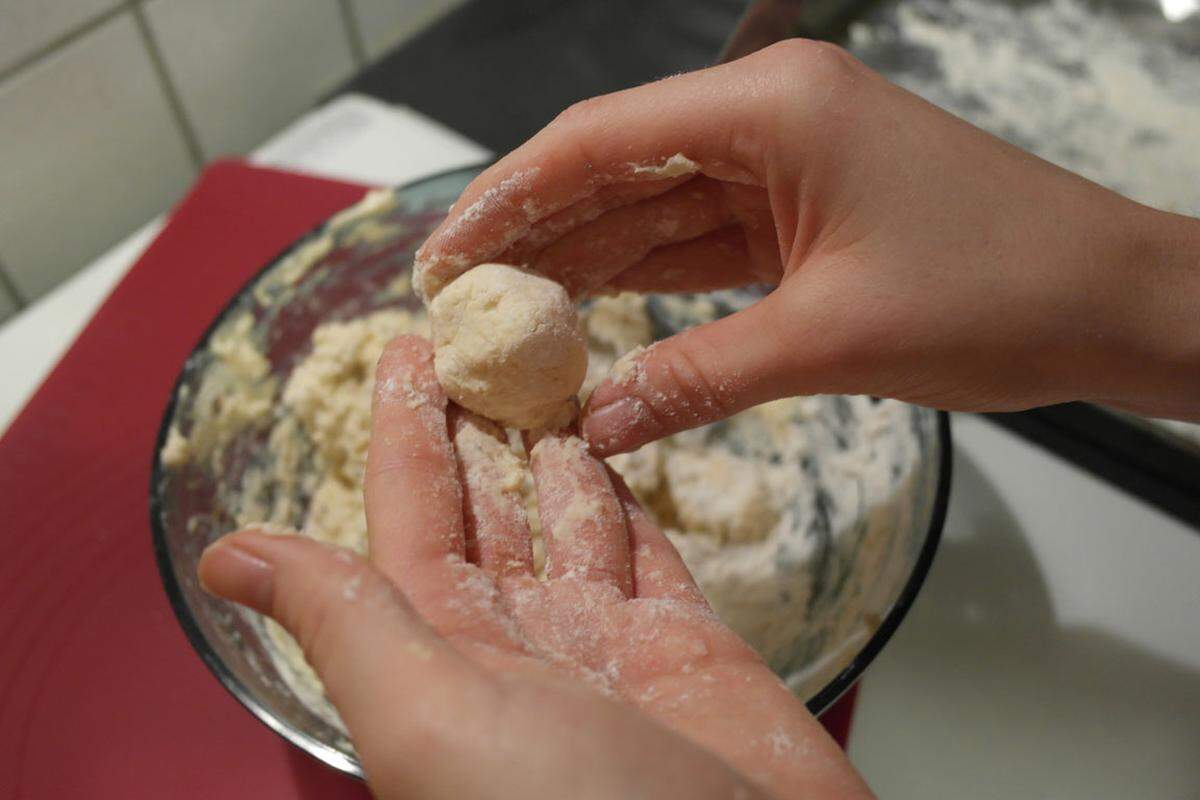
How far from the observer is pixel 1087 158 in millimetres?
1640

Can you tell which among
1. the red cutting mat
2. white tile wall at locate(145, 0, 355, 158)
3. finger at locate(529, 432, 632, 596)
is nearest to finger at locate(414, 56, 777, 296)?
finger at locate(529, 432, 632, 596)

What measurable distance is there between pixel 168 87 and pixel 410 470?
119 centimetres

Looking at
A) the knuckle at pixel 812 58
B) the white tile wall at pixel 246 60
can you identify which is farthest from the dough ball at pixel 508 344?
the white tile wall at pixel 246 60

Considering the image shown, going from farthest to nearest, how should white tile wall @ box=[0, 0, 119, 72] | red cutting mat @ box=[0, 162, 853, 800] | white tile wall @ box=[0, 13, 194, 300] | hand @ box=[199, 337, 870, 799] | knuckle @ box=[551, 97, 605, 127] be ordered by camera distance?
white tile wall @ box=[0, 13, 194, 300], white tile wall @ box=[0, 0, 119, 72], red cutting mat @ box=[0, 162, 853, 800], knuckle @ box=[551, 97, 605, 127], hand @ box=[199, 337, 870, 799]

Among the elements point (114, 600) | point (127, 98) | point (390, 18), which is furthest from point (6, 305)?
point (390, 18)

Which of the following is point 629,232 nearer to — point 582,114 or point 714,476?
point 582,114

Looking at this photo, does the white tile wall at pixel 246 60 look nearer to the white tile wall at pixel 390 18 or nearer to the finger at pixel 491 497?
the white tile wall at pixel 390 18

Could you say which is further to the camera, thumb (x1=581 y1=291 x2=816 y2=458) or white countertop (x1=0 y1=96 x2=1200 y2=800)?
white countertop (x1=0 y1=96 x2=1200 y2=800)

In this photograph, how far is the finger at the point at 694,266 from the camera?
3.51ft

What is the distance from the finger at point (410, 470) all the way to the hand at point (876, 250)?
0.48 ft

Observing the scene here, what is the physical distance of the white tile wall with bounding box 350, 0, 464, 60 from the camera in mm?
1902

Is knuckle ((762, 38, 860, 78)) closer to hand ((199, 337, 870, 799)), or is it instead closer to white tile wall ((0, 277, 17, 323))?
hand ((199, 337, 870, 799))

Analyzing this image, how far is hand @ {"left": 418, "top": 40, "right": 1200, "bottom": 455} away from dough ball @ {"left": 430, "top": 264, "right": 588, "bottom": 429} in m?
0.05

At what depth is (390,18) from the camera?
196cm
